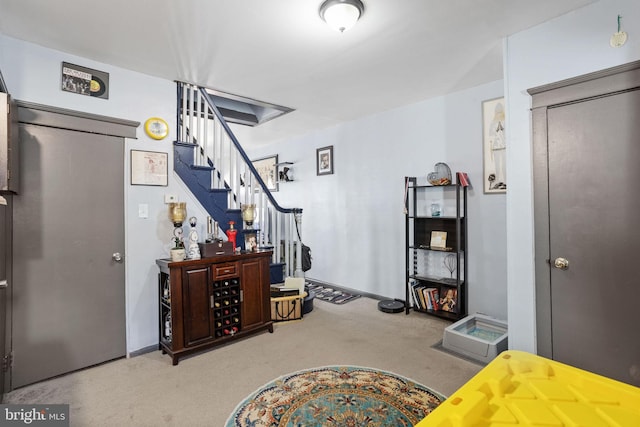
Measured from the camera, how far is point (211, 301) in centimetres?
291

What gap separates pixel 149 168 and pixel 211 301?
138 centimetres

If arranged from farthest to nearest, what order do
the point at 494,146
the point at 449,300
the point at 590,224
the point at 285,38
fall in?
1. the point at 449,300
2. the point at 494,146
3. the point at 285,38
4. the point at 590,224

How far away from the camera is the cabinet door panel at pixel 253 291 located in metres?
3.17

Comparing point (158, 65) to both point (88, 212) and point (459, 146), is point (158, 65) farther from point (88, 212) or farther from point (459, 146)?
point (459, 146)

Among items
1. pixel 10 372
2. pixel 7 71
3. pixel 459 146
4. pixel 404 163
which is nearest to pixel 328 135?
pixel 404 163

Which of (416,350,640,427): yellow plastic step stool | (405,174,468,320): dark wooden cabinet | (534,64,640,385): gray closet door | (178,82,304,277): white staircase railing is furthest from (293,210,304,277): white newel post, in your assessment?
(416,350,640,427): yellow plastic step stool

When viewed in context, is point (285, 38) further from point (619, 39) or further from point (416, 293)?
point (416, 293)

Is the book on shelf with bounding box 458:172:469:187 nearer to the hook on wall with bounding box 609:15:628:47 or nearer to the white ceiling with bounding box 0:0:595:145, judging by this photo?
the white ceiling with bounding box 0:0:595:145

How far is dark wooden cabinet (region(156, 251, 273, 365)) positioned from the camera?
272cm

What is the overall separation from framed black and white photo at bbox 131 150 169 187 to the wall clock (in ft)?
0.55

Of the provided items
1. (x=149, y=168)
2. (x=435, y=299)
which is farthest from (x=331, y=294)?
(x=149, y=168)

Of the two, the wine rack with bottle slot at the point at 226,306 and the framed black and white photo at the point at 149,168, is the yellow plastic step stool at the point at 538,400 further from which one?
the framed black and white photo at the point at 149,168

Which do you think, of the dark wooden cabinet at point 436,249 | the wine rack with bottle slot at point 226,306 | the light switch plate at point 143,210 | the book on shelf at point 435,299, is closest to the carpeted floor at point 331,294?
the dark wooden cabinet at point 436,249

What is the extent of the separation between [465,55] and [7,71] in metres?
3.68
